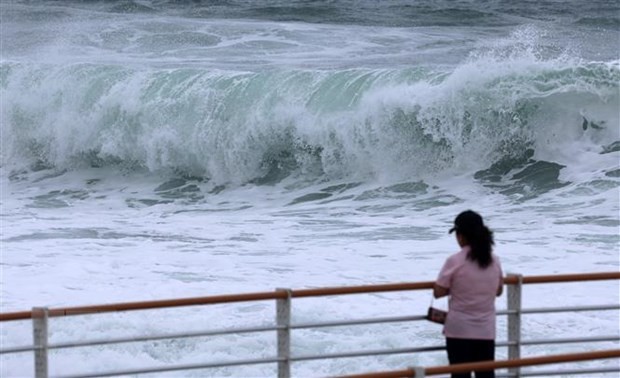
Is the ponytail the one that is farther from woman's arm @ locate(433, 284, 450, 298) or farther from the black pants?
the black pants

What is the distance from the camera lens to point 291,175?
771 inches

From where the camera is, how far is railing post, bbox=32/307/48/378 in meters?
5.36

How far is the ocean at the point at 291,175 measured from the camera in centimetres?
1003

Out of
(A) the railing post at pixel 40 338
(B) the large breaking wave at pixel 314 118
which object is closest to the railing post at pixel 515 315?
(A) the railing post at pixel 40 338

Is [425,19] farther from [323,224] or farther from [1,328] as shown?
[1,328]

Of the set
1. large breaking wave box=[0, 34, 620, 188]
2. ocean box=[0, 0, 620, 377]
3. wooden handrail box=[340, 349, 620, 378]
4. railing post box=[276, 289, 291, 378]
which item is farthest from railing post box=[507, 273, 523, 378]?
large breaking wave box=[0, 34, 620, 188]

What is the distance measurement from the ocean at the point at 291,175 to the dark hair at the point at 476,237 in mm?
2859

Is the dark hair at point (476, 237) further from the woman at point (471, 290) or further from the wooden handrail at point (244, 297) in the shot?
the wooden handrail at point (244, 297)

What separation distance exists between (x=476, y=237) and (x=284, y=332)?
971mm

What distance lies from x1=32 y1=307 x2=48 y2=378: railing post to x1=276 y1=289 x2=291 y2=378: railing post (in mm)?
1031

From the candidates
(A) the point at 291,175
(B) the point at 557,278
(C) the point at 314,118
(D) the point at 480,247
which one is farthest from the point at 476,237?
(C) the point at 314,118

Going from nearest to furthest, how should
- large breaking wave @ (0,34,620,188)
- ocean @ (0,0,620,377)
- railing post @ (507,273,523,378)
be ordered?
1. railing post @ (507,273,523,378)
2. ocean @ (0,0,620,377)
3. large breaking wave @ (0,34,620,188)

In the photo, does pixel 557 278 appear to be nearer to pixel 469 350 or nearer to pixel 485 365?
pixel 469 350

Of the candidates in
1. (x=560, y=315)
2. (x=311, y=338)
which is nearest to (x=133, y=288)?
(x=311, y=338)
